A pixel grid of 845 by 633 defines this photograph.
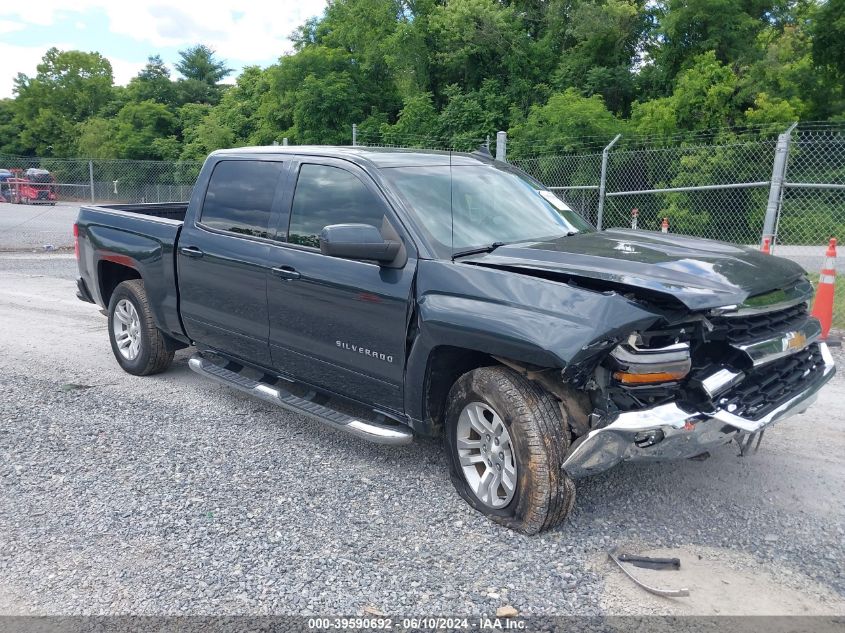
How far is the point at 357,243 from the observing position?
3.80 metres

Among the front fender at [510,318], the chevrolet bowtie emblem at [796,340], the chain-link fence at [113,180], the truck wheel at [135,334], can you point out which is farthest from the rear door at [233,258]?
the chain-link fence at [113,180]

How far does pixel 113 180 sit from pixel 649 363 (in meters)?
28.6

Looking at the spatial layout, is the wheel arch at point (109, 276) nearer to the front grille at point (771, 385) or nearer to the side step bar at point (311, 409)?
the side step bar at point (311, 409)

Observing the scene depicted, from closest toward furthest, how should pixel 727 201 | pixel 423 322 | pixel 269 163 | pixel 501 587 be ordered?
pixel 501 587, pixel 423 322, pixel 269 163, pixel 727 201

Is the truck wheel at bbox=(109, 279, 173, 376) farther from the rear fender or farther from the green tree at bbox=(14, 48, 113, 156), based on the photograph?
the green tree at bbox=(14, 48, 113, 156)

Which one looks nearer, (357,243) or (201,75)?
(357,243)

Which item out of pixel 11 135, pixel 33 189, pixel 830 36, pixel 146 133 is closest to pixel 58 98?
pixel 11 135

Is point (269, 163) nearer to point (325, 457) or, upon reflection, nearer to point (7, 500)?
point (325, 457)

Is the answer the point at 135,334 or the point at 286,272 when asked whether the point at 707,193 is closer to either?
the point at 135,334

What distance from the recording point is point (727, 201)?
1661 centimetres

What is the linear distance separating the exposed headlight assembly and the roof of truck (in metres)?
1.96

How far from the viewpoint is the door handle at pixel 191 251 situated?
525 cm

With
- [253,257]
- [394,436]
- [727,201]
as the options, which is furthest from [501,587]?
[727,201]

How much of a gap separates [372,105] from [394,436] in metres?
31.5
